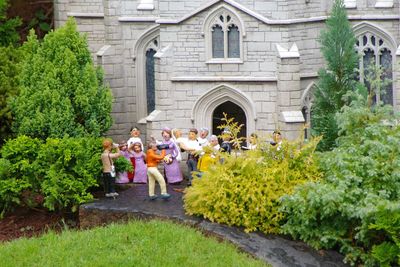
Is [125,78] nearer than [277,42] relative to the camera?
No

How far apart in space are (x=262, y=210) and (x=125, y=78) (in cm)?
791

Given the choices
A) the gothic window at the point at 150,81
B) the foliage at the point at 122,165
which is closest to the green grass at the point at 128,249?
the foliage at the point at 122,165

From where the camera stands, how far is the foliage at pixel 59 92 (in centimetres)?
1664

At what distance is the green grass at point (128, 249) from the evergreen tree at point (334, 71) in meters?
4.75

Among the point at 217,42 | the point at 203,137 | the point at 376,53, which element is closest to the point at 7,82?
the point at 203,137

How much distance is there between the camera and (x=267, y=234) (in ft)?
46.0

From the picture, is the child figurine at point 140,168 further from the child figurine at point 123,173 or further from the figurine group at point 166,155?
the child figurine at point 123,173

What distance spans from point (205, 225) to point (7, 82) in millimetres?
6178

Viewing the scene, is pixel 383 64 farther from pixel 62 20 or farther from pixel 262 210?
pixel 62 20

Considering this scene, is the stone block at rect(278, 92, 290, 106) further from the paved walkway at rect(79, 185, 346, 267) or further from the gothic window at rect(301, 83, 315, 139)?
the paved walkway at rect(79, 185, 346, 267)

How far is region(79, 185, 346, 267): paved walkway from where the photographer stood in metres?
13.2

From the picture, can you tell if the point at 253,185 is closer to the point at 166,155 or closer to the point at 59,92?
the point at 166,155

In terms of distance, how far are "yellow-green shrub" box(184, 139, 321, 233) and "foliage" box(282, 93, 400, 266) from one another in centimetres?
37

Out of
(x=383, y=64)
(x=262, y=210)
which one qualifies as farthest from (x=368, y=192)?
(x=383, y=64)
